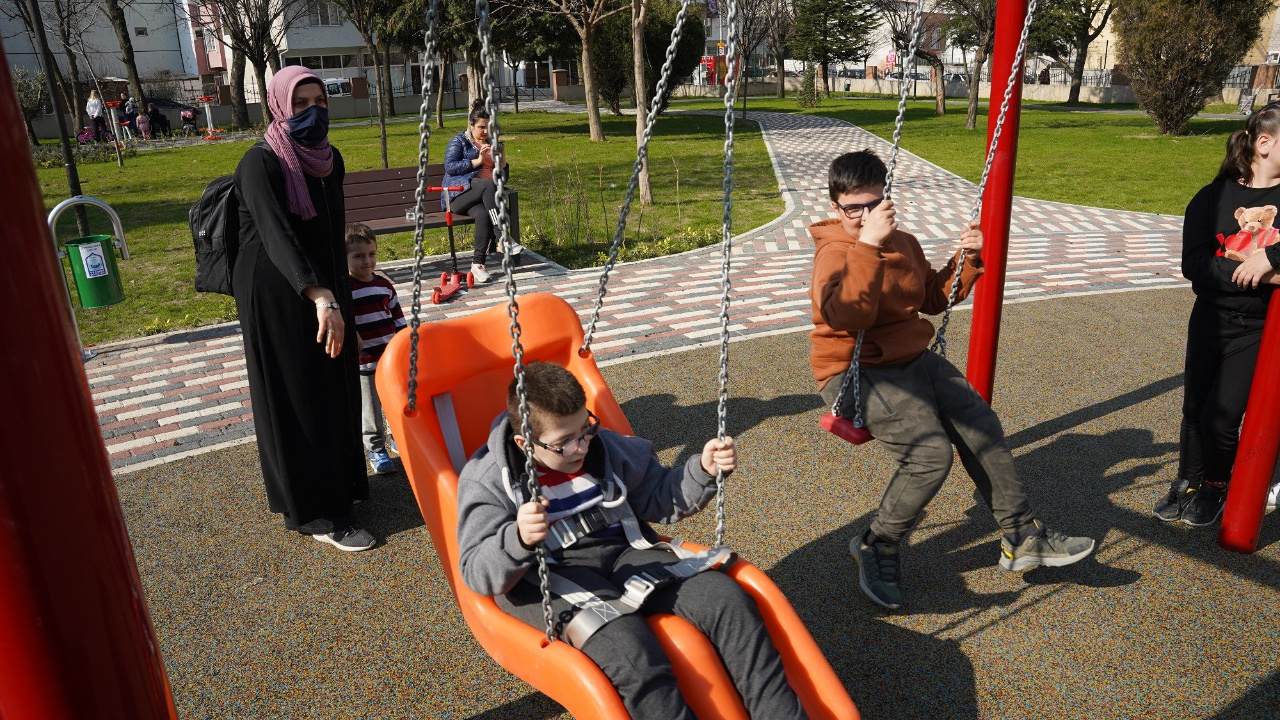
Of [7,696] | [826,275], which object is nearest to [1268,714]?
[826,275]

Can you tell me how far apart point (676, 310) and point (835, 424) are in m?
4.16

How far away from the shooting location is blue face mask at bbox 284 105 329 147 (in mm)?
3436

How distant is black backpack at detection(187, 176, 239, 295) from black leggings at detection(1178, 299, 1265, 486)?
397 centimetres

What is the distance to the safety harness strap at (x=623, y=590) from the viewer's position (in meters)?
2.37

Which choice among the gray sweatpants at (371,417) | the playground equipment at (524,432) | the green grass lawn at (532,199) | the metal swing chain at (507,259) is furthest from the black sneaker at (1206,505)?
the green grass lawn at (532,199)

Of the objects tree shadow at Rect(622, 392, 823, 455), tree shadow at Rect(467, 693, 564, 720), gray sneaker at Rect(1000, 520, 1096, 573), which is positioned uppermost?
gray sneaker at Rect(1000, 520, 1096, 573)

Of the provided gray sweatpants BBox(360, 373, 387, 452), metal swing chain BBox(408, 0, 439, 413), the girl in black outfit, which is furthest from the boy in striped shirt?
the girl in black outfit

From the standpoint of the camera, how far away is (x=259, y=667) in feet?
10.3

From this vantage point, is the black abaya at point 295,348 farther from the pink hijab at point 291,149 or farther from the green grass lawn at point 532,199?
the green grass lawn at point 532,199

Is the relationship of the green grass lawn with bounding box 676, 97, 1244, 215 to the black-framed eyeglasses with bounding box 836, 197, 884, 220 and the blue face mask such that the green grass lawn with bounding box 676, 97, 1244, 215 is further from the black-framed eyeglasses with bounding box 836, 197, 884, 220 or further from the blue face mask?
the blue face mask

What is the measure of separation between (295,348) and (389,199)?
602cm

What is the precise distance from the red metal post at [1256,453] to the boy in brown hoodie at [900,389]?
2.64ft

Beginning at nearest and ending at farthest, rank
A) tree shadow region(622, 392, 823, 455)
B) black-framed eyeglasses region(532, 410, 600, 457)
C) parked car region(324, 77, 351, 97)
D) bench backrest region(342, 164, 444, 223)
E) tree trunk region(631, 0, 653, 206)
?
1. black-framed eyeglasses region(532, 410, 600, 457)
2. tree shadow region(622, 392, 823, 455)
3. bench backrest region(342, 164, 444, 223)
4. tree trunk region(631, 0, 653, 206)
5. parked car region(324, 77, 351, 97)

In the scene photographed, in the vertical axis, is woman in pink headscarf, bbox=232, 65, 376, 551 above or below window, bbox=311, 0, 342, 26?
below
